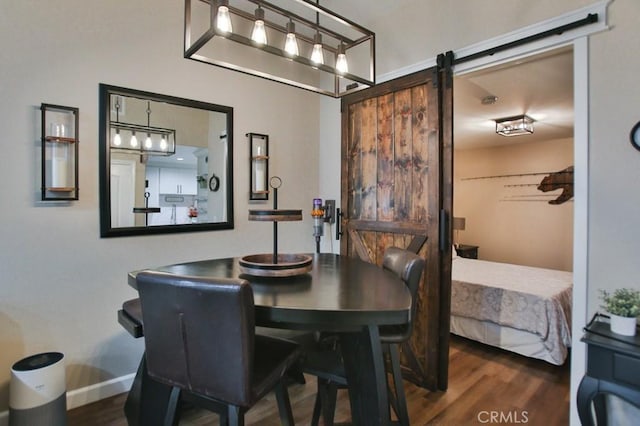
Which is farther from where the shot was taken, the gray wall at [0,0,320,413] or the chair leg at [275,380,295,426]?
the gray wall at [0,0,320,413]

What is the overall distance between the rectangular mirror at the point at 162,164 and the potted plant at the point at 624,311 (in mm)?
2557

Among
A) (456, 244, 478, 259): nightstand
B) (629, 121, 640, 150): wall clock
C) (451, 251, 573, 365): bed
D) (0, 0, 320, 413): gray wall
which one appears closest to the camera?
(629, 121, 640, 150): wall clock

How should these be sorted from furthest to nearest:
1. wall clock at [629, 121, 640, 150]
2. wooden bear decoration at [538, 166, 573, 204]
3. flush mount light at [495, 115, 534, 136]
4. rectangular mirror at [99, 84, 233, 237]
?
wooden bear decoration at [538, 166, 573, 204] → flush mount light at [495, 115, 534, 136] → rectangular mirror at [99, 84, 233, 237] → wall clock at [629, 121, 640, 150]

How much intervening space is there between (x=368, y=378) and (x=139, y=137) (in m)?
2.21

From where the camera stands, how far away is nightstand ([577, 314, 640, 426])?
1426 millimetres

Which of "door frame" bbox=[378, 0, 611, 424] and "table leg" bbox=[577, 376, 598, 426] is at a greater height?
"door frame" bbox=[378, 0, 611, 424]

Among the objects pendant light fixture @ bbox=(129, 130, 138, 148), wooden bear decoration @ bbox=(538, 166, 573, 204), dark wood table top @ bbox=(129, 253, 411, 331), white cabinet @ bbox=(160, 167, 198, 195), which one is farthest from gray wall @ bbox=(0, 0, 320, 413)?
wooden bear decoration @ bbox=(538, 166, 573, 204)

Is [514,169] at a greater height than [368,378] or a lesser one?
greater

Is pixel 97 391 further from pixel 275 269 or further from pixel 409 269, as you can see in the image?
pixel 409 269

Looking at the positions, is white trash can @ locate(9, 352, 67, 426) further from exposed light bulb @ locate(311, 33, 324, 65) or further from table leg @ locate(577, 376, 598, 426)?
table leg @ locate(577, 376, 598, 426)

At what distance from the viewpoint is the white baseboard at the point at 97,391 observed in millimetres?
2150

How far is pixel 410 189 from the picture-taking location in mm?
2584

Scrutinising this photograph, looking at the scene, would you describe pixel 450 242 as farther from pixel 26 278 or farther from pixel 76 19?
pixel 76 19

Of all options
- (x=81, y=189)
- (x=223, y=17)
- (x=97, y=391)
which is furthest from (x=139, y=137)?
(x=97, y=391)
